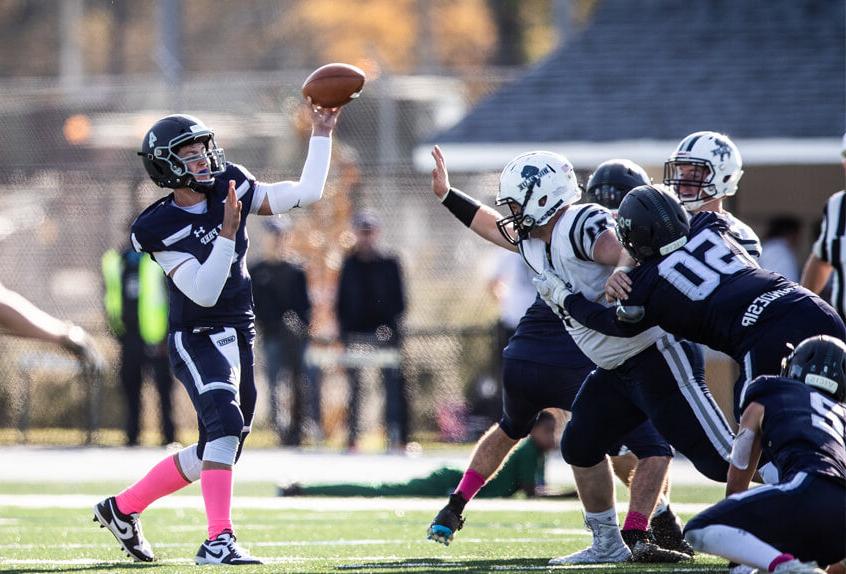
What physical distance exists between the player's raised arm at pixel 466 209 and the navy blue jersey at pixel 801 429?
199cm

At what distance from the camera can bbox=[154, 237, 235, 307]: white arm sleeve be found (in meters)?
6.34

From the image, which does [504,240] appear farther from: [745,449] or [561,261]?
[745,449]

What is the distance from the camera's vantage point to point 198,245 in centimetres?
653

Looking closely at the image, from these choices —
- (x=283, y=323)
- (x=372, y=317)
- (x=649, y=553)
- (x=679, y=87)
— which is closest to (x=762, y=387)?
(x=649, y=553)

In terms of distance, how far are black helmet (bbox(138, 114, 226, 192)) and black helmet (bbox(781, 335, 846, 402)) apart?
2577 millimetres

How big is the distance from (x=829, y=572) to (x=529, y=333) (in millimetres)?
2083

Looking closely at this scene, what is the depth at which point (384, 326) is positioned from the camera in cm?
1337

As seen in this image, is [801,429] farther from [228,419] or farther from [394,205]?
[394,205]

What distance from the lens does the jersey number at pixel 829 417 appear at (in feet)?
16.9

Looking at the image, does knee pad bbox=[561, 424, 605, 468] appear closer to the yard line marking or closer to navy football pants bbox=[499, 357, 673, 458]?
navy football pants bbox=[499, 357, 673, 458]

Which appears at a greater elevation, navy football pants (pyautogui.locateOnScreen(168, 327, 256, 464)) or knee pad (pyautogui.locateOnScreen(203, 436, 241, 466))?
navy football pants (pyautogui.locateOnScreen(168, 327, 256, 464))

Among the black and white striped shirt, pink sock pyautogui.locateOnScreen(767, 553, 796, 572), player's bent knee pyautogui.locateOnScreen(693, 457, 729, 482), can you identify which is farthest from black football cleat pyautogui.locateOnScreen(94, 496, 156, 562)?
the black and white striped shirt

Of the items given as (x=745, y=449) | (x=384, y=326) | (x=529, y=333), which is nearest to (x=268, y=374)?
(x=384, y=326)

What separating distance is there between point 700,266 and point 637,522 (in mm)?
1258
